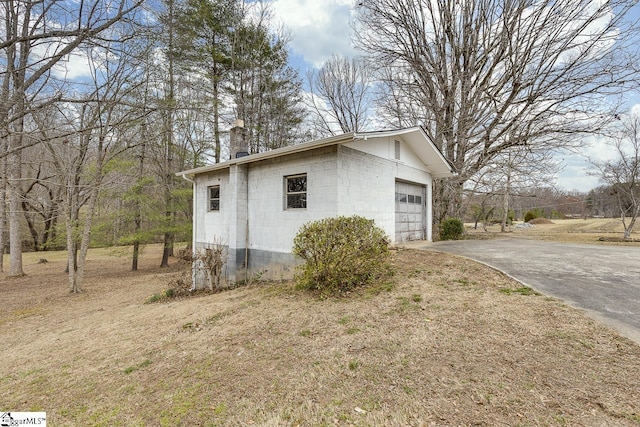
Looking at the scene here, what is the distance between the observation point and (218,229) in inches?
405

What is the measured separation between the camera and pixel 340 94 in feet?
66.4

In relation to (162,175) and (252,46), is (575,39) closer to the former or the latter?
(252,46)

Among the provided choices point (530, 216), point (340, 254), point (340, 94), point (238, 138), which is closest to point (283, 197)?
point (340, 254)

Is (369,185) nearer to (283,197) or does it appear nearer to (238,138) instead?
(283,197)

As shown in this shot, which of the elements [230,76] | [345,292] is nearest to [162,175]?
[230,76]

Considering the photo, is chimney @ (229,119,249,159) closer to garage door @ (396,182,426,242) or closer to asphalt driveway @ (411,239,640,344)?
garage door @ (396,182,426,242)

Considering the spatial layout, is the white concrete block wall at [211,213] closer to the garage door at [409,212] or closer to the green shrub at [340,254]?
the green shrub at [340,254]

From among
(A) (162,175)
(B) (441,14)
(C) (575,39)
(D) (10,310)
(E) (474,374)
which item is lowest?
(D) (10,310)

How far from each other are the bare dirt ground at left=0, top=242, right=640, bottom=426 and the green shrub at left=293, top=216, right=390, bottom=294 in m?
0.45

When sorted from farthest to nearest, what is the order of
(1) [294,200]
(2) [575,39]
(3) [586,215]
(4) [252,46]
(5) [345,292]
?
1. (3) [586,215]
2. (4) [252,46]
3. (2) [575,39]
4. (1) [294,200]
5. (5) [345,292]

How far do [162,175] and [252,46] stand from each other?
873cm

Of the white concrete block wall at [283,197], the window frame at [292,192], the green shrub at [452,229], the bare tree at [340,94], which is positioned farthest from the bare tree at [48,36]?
the bare tree at [340,94]

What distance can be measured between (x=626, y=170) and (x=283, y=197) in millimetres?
17777

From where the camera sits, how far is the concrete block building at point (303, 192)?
24.1ft
